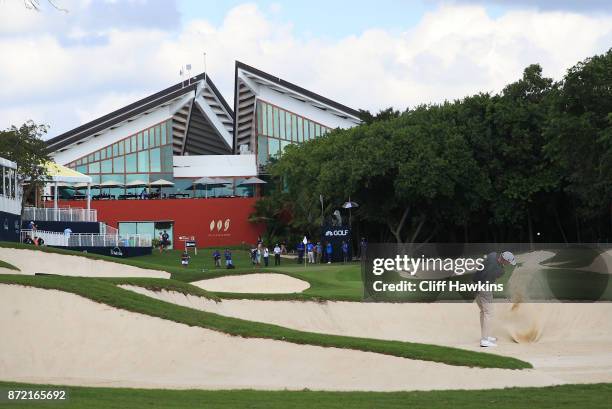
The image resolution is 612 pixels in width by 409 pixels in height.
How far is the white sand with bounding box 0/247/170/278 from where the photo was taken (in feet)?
133

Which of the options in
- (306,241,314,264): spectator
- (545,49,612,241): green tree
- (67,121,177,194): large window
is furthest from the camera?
(67,121,177,194): large window

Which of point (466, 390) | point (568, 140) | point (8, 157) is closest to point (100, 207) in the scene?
point (8, 157)

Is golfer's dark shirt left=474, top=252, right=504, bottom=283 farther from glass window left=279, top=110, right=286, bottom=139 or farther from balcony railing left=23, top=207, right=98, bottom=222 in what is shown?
glass window left=279, top=110, right=286, bottom=139

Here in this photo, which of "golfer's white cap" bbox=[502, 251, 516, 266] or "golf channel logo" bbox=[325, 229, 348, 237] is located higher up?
"golf channel logo" bbox=[325, 229, 348, 237]

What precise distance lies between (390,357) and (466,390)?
6.31 feet

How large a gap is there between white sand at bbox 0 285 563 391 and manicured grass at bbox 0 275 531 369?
17 cm

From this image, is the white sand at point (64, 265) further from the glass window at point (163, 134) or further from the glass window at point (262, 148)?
the glass window at point (163, 134)

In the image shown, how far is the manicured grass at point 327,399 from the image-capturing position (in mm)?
15555

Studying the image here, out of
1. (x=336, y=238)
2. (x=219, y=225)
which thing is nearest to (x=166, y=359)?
(x=336, y=238)

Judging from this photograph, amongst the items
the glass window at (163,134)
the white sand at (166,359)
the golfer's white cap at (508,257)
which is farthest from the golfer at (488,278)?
the glass window at (163,134)

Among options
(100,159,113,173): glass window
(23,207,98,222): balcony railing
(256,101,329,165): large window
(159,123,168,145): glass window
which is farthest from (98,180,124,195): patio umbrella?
(23,207,98,222): balcony railing

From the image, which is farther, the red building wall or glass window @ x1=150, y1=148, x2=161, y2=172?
glass window @ x1=150, y1=148, x2=161, y2=172

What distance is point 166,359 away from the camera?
1973 centimetres

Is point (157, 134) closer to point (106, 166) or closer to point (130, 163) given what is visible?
point (130, 163)
